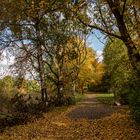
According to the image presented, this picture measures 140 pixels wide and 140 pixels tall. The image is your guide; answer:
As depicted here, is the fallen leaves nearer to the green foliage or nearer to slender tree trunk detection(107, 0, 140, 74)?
the green foliage

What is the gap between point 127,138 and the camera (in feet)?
44.8


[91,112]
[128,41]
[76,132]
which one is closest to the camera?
[76,132]

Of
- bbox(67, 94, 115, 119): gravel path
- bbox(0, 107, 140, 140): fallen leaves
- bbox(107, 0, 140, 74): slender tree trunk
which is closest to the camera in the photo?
bbox(0, 107, 140, 140): fallen leaves

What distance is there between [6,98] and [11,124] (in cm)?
633

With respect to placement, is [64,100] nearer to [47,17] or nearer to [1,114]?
[47,17]

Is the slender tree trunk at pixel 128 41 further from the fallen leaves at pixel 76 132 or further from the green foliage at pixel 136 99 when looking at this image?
the fallen leaves at pixel 76 132

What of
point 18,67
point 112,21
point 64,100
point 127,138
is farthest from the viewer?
point 64,100

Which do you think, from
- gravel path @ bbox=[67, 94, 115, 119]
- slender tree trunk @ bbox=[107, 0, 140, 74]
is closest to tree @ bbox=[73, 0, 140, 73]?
slender tree trunk @ bbox=[107, 0, 140, 74]

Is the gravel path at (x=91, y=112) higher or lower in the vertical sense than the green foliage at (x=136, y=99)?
lower

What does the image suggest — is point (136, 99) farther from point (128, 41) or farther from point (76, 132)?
point (128, 41)

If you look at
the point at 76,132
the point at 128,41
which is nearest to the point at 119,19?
the point at 128,41

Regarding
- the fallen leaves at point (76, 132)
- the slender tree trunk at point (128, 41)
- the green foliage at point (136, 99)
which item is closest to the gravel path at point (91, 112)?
the fallen leaves at point (76, 132)

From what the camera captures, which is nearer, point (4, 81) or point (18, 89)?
point (4, 81)

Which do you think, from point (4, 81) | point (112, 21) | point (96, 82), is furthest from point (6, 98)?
point (96, 82)
